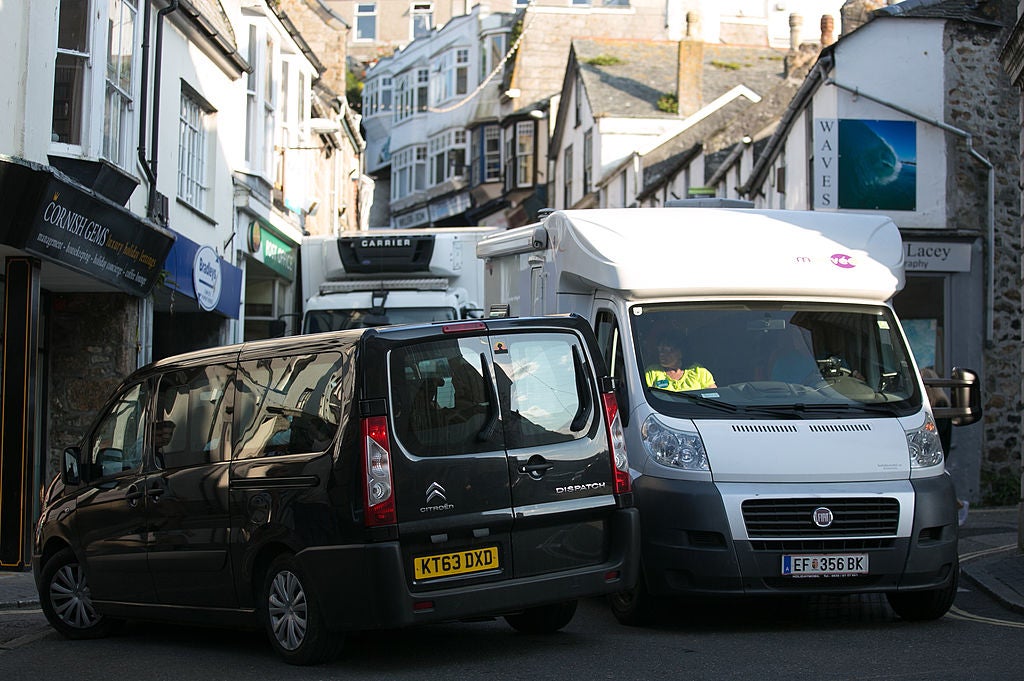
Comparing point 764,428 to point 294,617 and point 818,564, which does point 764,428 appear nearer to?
point 818,564

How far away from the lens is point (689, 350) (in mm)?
9359

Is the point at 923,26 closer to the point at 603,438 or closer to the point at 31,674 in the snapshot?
the point at 603,438

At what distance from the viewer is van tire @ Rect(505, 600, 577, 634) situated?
28.3 ft

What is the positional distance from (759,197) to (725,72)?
1453 cm

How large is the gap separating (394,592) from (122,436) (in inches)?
118

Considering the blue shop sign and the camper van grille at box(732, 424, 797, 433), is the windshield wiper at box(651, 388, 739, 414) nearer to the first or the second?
the camper van grille at box(732, 424, 797, 433)

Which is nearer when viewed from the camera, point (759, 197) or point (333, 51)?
point (759, 197)

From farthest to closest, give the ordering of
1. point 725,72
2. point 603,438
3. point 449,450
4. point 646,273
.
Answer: point 725,72, point 646,273, point 603,438, point 449,450

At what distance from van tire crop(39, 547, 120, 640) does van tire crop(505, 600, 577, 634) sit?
2.98 m

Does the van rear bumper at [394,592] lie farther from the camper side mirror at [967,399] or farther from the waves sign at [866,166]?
the waves sign at [866,166]

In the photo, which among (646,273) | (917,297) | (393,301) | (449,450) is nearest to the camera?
(449,450)

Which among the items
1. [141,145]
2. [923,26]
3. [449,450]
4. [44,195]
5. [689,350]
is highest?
[923,26]

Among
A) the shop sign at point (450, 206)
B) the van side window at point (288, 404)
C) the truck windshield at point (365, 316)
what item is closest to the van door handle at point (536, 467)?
the van side window at point (288, 404)

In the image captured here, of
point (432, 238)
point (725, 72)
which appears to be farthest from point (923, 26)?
point (725, 72)
